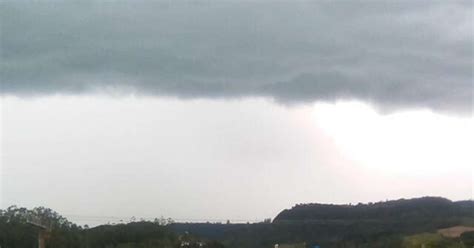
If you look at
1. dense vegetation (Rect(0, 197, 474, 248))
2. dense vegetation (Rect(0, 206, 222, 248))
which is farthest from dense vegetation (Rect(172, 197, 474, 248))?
dense vegetation (Rect(0, 206, 222, 248))

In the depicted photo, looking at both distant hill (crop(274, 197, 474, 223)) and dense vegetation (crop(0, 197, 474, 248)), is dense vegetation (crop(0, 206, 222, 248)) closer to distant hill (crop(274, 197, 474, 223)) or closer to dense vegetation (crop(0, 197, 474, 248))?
dense vegetation (crop(0, 197, 474, 248))

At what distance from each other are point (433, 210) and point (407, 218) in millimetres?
3444

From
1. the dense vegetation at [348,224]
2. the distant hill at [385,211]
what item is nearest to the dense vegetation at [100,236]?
the dense vegetation at [348,224]

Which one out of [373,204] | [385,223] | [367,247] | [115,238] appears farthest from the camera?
[373,204]

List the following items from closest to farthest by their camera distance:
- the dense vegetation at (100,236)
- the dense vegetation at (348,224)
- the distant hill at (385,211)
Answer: the dense vegetation at (100,236) < the dense vegetation at (348,224) < the distant hill at (385,211)

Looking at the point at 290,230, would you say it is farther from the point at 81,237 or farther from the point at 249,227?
the point at 81,237

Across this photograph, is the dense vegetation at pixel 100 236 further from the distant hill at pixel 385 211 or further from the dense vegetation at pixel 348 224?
the distant hill at pixel 385 211

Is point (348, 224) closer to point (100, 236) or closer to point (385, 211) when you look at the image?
point (385, 211)

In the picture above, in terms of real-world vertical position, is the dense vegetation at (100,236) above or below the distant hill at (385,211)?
below

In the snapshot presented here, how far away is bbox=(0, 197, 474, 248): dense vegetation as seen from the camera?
3332 inches

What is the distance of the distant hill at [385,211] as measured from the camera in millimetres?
101750

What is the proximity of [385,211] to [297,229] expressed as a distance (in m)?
11.3

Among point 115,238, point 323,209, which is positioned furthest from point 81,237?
point 323,209

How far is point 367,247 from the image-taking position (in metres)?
83.4
